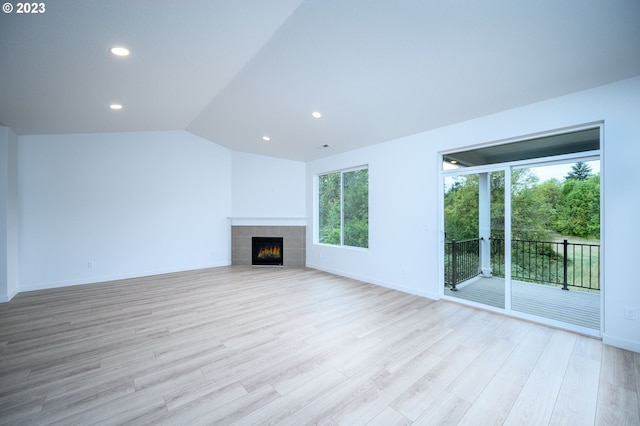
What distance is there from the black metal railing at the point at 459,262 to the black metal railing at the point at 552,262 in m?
0.28

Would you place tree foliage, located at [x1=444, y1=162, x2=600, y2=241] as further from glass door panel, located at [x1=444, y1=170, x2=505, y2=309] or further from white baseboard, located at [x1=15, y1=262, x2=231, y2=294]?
white baseboard, located at [x1=15, y1=262, x2=231, y2=294]

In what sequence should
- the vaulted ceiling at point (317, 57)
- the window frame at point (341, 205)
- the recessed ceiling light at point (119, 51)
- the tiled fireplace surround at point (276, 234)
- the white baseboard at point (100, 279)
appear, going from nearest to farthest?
the vaulted ceiling at point (317, 57)
the recessed ceiling light at point (119, 51)
the white baseboard at point (100, 279)
the window frame at point (341, 205)
the tiled fireplace surround at point (276, 234)

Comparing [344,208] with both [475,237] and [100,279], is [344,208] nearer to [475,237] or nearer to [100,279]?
[475,237]

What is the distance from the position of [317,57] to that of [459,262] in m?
3.51

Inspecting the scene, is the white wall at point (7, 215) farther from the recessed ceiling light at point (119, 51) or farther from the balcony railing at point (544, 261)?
the balcony railing at point (544, 261)

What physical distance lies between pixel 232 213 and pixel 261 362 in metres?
4.83

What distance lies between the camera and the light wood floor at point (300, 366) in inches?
69.2

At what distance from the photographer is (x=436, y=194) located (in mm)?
4016

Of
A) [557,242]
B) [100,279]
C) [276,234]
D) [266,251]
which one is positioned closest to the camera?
[557,242]

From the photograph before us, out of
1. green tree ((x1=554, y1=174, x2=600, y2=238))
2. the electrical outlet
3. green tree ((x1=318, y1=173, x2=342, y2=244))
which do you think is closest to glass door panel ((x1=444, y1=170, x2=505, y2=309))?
green tree ((x1=554, y1=174, x2=600, y2=238))

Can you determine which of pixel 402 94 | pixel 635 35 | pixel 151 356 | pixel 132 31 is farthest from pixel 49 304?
pixel 635 35

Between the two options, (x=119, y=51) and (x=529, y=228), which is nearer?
(x=119, y=51)

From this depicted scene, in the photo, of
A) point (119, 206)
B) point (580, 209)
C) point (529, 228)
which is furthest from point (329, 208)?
point (119, 206)

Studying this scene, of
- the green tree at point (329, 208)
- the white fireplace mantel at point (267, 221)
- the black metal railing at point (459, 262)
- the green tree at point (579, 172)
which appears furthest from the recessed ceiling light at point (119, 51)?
the green tree at point (579, 172)
